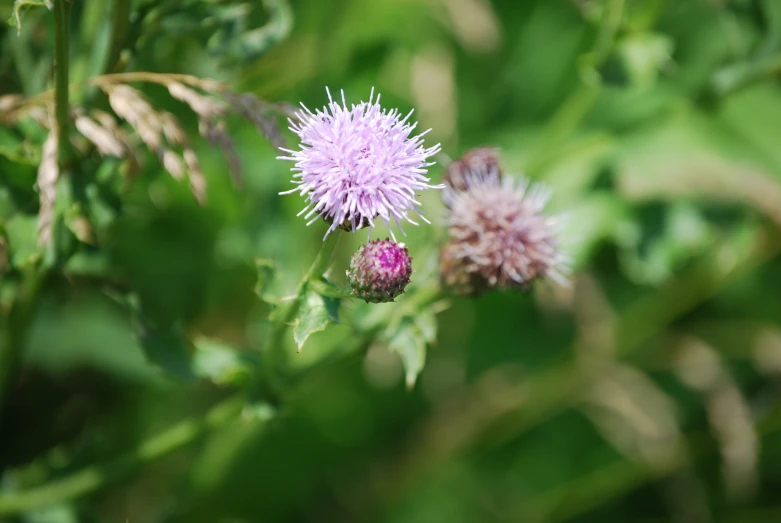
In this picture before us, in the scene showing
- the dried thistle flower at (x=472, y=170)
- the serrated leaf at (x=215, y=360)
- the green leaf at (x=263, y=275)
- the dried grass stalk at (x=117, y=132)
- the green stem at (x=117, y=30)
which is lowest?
the green leaf at (x=263, y=275)

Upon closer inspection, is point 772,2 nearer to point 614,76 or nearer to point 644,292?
point 614,76

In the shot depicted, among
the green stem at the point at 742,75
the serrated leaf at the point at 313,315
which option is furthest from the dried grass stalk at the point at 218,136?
the green stem at the point at 742,75

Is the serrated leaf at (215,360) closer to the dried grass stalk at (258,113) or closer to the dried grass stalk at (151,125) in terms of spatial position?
the dried grass stalk at (151,125)

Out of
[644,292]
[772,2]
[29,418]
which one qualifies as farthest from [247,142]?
[772,2]

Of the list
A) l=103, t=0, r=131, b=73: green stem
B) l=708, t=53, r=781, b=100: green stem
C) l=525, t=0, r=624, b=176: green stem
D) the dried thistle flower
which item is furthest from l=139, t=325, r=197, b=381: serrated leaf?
l=708, t=53, r=781, b=100: green stem

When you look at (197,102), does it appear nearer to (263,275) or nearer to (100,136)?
(100,136)

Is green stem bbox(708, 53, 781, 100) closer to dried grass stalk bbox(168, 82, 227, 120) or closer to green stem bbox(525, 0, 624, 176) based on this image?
green stem bbox(525, 0, 624, 176)
